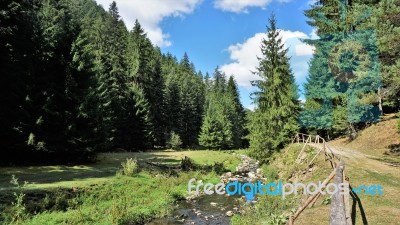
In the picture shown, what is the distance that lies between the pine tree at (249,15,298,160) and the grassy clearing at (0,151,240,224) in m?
8.38

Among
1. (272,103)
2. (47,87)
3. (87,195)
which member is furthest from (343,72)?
(47,87)

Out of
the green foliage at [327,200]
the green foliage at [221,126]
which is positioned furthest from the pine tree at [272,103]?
the green foliage at [221,126]

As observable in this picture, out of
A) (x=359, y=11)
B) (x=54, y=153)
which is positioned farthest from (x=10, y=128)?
(x=359, y=11)

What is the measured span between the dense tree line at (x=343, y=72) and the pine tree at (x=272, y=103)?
507cm

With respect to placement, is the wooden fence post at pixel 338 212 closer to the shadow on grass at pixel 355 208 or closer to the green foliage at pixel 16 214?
the shadow on grass at pixel 355 208

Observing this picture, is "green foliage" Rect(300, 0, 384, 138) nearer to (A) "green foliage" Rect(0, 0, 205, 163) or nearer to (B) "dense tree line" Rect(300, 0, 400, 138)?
(B) "dense tree line" Rect(300, 0, 400, 138)

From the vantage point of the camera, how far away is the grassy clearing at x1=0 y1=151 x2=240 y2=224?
48.9ft

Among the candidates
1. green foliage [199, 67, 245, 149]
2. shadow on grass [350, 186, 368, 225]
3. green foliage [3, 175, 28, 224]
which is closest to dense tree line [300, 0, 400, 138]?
shadow on grass [350, 186, 368, 225]

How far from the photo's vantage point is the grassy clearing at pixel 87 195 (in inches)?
587

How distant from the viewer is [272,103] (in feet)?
96.5

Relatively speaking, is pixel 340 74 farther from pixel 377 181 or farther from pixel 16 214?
pixel 16 214

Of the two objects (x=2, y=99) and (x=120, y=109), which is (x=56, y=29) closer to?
(x=2, y=99)

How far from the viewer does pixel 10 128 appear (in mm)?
25562

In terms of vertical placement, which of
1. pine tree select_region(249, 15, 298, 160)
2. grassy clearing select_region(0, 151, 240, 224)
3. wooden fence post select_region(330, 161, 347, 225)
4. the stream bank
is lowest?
the stream bank
